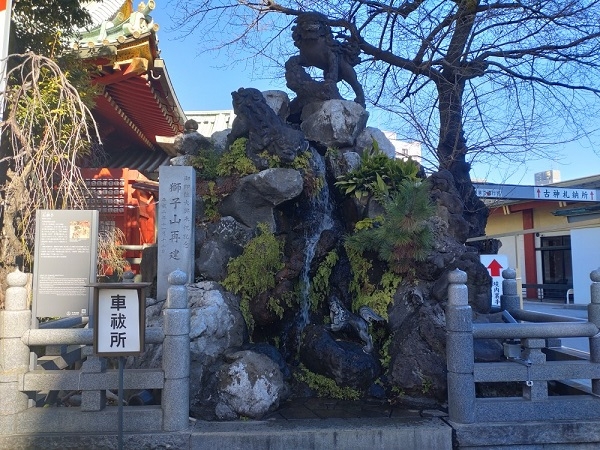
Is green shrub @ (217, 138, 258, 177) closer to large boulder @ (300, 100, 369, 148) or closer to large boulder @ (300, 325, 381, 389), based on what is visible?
large boulder @ (300, 100, 369, 148)

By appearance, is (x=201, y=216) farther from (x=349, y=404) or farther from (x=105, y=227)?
(x=105, y=227)

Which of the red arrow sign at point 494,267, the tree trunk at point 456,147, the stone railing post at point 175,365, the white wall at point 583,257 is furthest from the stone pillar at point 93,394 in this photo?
the white wall at point 583,257

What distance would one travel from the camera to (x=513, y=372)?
16.5 feet

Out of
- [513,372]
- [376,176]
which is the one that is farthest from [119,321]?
[376,176]

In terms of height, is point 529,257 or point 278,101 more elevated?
point 278,101

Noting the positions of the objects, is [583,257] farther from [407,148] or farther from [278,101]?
[278,101]

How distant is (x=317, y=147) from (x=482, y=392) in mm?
5143

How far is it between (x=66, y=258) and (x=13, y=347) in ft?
3.47

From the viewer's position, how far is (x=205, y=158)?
8.45 meters

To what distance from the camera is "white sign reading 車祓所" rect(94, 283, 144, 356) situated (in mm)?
4137

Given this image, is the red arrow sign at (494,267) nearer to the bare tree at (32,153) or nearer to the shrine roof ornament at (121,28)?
the bare tree at (32,153)

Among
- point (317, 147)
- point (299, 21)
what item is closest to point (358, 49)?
point (299, 21)

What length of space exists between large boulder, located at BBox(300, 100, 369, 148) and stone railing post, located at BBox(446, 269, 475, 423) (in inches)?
188

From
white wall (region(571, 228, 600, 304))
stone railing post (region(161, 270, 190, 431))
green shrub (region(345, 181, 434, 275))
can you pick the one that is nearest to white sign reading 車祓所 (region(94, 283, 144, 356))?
stone railing post (region(161, 270, 190, 431))
